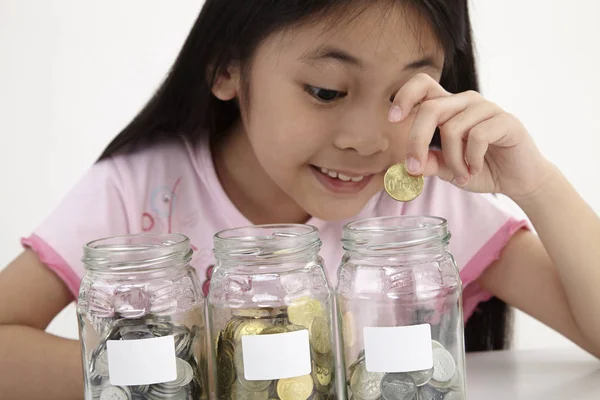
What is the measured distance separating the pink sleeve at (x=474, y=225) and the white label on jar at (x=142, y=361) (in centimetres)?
57

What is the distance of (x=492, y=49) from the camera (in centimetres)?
191

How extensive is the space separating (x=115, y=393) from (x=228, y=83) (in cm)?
54

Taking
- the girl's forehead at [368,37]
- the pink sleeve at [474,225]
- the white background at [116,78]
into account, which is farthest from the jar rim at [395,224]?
the white background at [116,78]

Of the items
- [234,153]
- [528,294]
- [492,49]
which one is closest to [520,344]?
[492,49]

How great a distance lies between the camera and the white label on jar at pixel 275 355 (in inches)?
25.8

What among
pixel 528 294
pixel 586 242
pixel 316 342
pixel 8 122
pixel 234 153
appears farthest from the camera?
pixel 8 122

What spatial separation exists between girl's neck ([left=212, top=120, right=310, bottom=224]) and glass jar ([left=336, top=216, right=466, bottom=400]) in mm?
→ 526

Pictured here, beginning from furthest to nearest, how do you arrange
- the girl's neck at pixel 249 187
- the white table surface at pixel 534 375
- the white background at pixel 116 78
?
the white background at pixel 116 78, the girl's neck at pixel 249 187, the white table surface at pixel 534 375

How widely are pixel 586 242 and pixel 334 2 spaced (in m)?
0.46

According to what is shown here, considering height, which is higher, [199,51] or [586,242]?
[199,51]

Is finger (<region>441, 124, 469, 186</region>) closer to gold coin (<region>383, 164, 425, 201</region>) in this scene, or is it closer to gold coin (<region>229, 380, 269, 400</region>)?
gold coin (<region>383, 164, 425, 201</region>)

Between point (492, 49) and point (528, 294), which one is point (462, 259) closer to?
point (528, 294)

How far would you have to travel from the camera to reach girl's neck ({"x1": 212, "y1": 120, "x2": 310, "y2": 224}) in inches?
49.2

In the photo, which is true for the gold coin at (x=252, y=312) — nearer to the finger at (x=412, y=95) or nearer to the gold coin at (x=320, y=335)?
the gold coin at (x=320, y=335)
